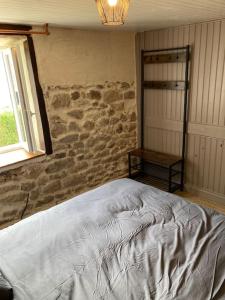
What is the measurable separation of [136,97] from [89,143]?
1067 mm

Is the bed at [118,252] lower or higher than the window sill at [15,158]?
lower

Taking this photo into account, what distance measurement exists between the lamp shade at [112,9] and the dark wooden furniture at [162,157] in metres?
2.01

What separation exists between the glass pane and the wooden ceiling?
911 millimetres

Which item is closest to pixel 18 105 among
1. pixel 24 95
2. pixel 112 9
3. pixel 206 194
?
pixel 24 95

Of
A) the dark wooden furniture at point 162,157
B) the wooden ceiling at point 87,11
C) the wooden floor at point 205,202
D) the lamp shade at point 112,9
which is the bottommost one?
the wooden floor at point 205,202

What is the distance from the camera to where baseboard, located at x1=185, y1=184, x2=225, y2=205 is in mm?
3140

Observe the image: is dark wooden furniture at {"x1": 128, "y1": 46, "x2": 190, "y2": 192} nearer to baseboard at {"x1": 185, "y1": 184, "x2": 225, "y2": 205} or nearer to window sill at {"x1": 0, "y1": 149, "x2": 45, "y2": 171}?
baseboard at {"x1": 185, "y1": 184, "x2": 225, "y2": 205}

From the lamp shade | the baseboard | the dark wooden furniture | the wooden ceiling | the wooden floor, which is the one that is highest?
the wooden ceiling

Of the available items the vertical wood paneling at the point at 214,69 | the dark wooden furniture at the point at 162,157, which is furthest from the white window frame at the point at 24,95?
the vertical wood paneling at the point at 214,69

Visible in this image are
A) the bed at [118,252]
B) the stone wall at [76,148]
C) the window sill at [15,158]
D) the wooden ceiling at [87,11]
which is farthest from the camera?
the stone wall at [76,148]

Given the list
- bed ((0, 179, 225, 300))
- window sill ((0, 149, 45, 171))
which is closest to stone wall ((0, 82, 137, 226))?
window sill ((0, 149, 45, 171))

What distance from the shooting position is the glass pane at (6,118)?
307 cm

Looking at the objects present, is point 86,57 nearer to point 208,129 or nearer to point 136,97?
point 136,97

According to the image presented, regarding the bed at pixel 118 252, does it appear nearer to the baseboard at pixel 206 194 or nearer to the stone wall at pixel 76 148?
the stone wall at pixel 76 148
